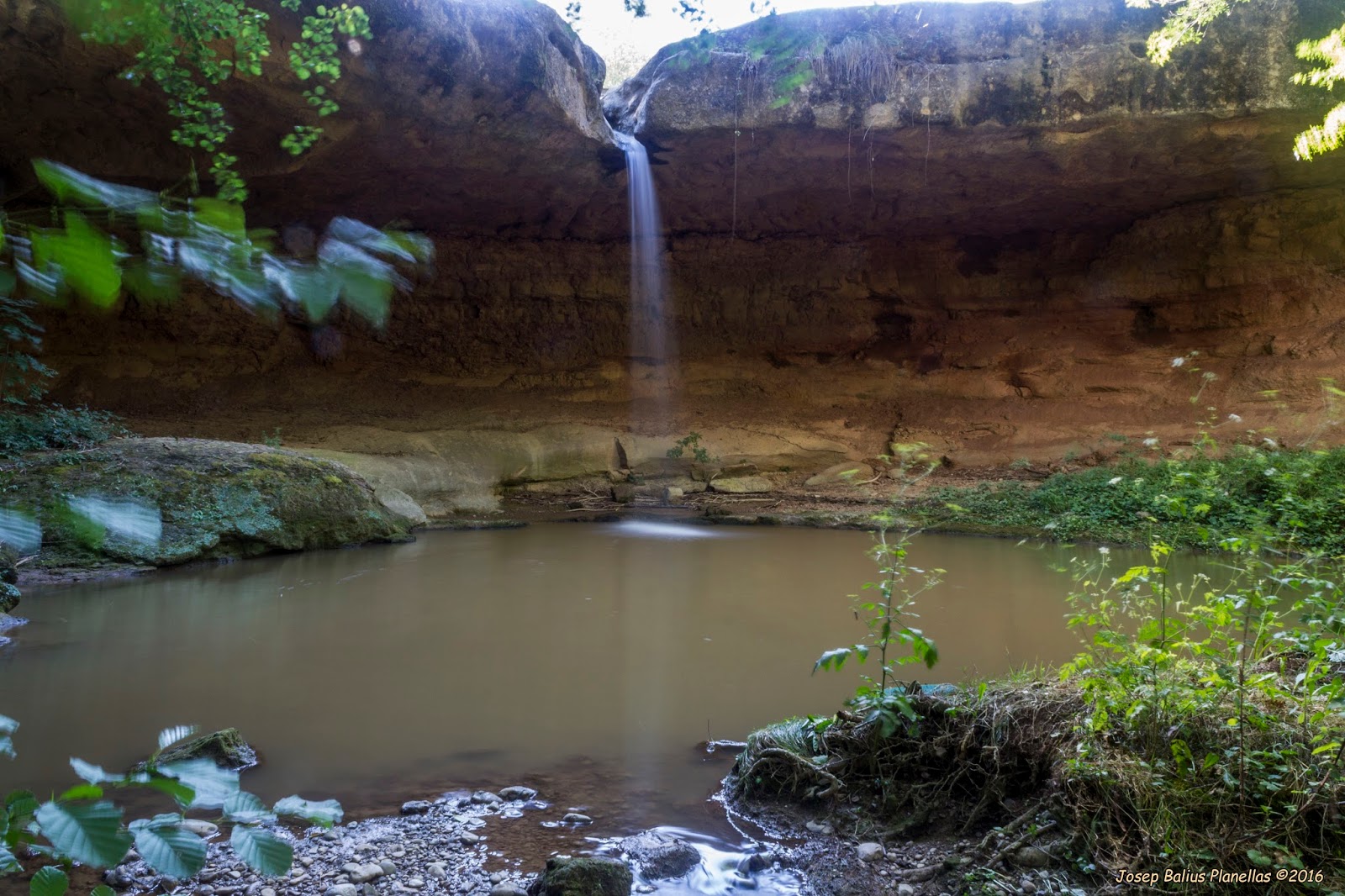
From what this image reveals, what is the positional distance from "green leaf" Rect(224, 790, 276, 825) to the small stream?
1.95m

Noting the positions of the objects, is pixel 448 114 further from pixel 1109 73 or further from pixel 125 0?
pixel 125 0

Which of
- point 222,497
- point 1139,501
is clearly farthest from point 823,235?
point 222,497

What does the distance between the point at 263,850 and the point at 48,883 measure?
0.21 m

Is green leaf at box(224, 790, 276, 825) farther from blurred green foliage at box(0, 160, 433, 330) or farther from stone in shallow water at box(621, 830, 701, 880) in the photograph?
stone in shallow water at box(621, 830, 701, 880)

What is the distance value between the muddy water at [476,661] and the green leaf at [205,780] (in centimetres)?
218

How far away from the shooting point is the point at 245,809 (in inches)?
34.2

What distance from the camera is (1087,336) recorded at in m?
14.9

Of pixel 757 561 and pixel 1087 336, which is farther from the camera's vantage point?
pixel 1087 336

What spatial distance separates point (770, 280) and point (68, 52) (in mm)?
10609

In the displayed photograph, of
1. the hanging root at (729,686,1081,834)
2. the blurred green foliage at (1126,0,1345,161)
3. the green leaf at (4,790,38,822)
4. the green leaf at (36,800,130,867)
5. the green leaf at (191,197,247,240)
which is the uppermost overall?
the blurred green foliage at (1126,0,1345,161)

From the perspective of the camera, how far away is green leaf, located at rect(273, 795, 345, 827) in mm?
908

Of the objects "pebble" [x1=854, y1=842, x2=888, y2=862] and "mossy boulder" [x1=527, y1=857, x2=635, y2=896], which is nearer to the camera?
"mossy boulder" [x1=527, y1=857, x2=635, y2=896]

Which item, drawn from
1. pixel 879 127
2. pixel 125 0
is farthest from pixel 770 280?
pixel 125 0

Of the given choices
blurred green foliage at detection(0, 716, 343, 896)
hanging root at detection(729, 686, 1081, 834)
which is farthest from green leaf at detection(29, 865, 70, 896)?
hanging root at detection(729, 686, 1081, 834)
